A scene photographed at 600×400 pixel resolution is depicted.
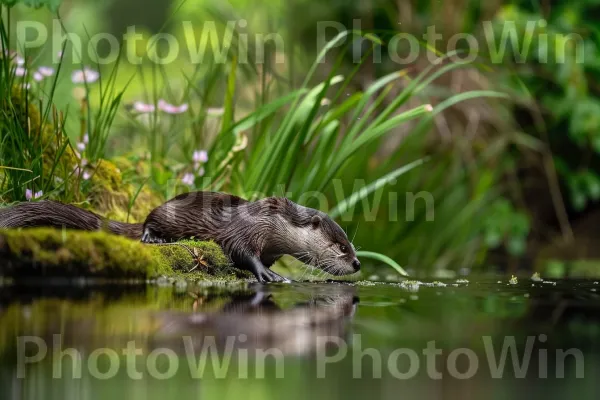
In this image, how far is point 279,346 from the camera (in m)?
2.21

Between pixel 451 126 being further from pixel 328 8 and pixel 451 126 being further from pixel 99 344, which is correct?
pixel 99 344

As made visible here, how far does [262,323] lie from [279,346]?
0.34 m

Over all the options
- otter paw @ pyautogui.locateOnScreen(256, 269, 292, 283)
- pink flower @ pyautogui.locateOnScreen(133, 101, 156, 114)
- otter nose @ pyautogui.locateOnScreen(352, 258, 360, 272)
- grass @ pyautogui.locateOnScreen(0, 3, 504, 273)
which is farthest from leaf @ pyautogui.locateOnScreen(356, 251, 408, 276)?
pink flower @ pyautogui.locateOnScreen(133, 101, 156, 114)

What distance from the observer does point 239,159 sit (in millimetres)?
5109

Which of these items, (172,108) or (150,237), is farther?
(172,108)

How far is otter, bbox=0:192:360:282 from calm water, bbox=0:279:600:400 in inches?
23.0

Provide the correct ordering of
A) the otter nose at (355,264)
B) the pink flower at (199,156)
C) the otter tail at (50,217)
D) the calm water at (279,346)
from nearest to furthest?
the calm water at (279,346) → the otter tail at (50,217) → the otter nose at (355,264) → the pink flower at (199,156)

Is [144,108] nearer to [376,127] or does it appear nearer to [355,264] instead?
[376,127]

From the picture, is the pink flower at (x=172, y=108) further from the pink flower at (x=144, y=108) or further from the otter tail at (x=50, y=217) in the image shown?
the otter tail at (x=50, y=217)

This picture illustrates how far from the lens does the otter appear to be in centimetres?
384

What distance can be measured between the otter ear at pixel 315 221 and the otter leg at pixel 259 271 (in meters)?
0.35

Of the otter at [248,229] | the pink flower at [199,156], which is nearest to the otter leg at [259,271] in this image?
the otter at [248,229]

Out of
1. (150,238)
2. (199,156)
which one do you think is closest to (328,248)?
(150,238)

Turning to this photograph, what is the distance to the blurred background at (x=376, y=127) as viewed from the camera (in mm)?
4758
